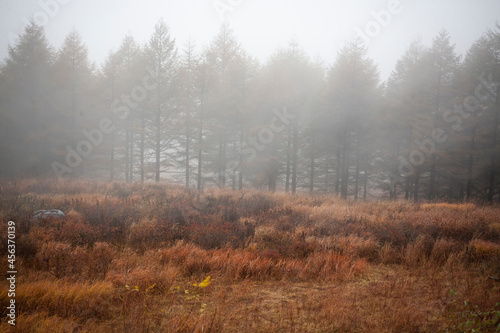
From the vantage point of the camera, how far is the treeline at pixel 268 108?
59.7 feet

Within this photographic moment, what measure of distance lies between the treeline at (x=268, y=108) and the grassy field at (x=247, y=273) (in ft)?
39.1

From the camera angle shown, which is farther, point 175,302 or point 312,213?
point 312,213

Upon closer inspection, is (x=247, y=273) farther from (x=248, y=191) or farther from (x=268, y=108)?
(x=268, y=108)

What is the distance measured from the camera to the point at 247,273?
4523mm

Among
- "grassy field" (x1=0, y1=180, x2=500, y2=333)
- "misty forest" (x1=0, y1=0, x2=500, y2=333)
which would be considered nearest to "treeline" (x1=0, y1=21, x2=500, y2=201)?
"misty forest" (x1=0, y1=0, x2=500, y2=333)

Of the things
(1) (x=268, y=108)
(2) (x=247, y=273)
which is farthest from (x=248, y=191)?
(2) (x=247, y=273)

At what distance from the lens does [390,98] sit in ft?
64.8

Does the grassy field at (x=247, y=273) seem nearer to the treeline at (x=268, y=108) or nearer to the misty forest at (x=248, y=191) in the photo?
the misty forest at (x=248, y=191)

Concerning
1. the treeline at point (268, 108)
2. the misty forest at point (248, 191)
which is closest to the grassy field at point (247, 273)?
the misty forest at point (248, 191)

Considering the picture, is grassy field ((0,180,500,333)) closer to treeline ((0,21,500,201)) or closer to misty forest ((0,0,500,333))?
misty forest ((0,0,500,333))

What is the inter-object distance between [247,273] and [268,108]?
52.6 feet

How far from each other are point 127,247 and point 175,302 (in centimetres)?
254

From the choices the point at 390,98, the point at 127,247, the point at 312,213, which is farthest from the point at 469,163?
the point at 127,247

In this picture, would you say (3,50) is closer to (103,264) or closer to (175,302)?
(103,264)
